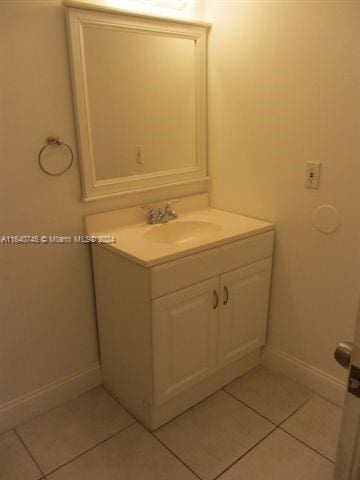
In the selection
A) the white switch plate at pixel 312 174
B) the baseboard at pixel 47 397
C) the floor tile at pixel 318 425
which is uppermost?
the white switch plate at pixel 312 174

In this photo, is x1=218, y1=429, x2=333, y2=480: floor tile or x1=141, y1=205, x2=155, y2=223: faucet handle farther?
x1=141, y1=205, x2=155, y2=223: faucet handle

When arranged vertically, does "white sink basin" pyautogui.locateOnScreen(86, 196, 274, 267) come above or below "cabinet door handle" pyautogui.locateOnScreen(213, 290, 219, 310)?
above

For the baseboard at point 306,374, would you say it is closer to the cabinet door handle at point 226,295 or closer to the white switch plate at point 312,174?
the cabinet door handle at point 226,295

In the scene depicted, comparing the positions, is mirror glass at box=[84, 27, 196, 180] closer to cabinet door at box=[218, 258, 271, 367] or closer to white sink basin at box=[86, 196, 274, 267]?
white sink basin at box=[86, 196, 274, 267]

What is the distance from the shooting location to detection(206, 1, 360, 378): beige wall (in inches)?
66.7

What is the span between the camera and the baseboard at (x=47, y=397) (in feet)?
6.16

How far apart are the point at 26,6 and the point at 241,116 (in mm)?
1086

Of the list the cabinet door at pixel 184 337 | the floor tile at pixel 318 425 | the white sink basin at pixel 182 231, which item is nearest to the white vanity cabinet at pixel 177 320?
the cabinet door at pixel 184 337

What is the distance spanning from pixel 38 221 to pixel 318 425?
1597mm

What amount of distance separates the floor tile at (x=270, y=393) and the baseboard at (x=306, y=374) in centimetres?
4

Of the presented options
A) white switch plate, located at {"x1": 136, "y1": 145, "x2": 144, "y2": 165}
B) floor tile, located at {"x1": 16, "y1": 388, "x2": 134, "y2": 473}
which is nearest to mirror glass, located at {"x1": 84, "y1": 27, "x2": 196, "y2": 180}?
white switch plate, located at {"x1": 136, "y1": 145, "x2": 144, "y2": 165}

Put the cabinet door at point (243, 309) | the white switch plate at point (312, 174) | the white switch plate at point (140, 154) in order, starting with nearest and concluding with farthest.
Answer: the white switch plate at point (312, 174) → the cabinet door at point (243, 309) → the white switch plate at point (140, 154)

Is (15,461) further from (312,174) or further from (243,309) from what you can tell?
(312,174)

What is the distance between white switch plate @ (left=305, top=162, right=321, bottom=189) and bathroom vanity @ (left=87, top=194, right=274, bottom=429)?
304 millimetres
